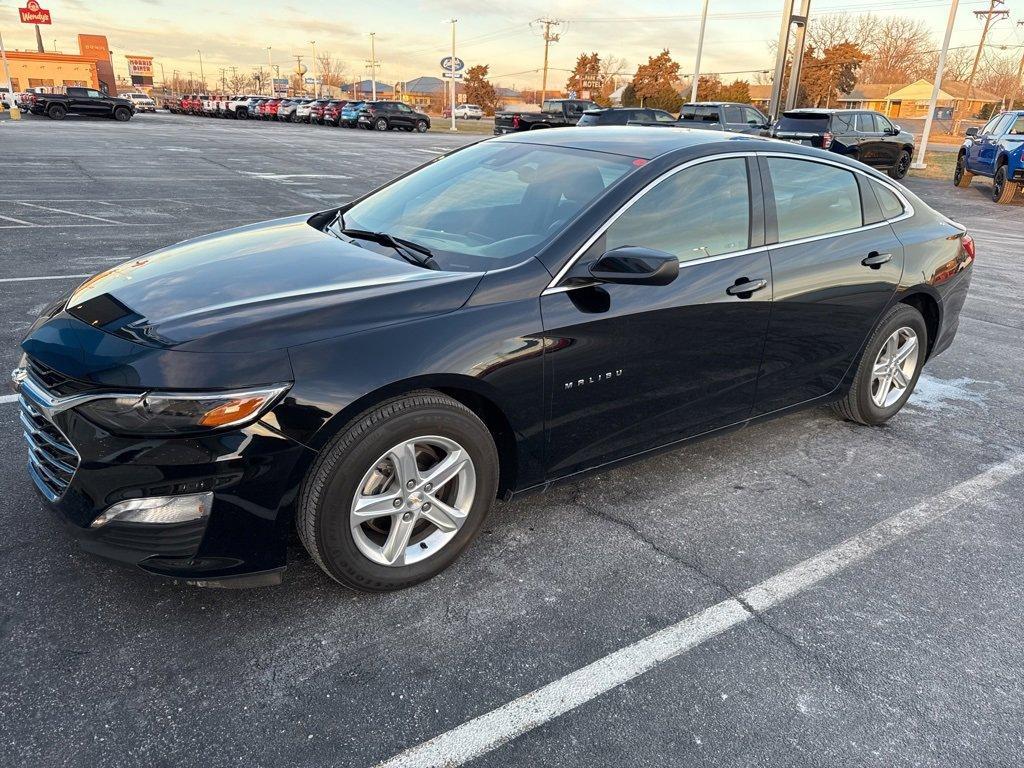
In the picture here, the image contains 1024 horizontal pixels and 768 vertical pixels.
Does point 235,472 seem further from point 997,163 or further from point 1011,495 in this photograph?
point 997,163

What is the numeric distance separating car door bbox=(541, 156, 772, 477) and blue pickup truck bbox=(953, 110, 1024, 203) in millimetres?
15711

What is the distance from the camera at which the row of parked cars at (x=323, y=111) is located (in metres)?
42.2

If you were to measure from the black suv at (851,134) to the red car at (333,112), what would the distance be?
32.2 meters

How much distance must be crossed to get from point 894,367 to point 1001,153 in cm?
1526

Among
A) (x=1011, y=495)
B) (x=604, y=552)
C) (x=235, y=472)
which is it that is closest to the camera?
(x=235, y=472)

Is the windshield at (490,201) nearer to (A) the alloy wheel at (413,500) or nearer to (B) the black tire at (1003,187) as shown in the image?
(A) the alloy wheel at (413,500)

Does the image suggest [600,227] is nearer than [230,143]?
Yes

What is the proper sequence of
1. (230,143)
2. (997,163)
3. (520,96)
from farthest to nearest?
(520,96)
(230,143)
(997,163)

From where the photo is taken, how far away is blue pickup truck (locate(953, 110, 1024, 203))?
15711 millimetres

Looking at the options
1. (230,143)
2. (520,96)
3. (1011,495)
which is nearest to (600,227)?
(1011,495)

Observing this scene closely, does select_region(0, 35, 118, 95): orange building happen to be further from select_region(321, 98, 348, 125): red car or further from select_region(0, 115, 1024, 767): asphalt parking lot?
select_region(0, 115, 1024, 767): asphalt parking lot

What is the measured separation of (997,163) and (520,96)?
517 feet

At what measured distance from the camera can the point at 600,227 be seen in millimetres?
3033

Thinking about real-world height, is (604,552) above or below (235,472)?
below
